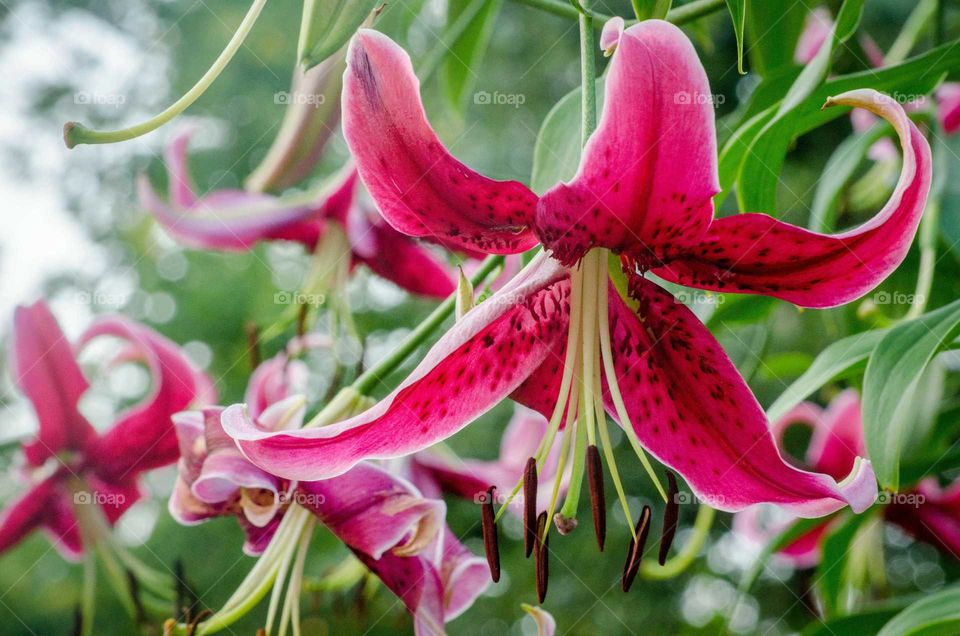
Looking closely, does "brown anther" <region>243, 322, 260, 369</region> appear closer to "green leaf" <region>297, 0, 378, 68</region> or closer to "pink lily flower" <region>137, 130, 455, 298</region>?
"pink lily flower" <region>137, 130, 455, 298</region>

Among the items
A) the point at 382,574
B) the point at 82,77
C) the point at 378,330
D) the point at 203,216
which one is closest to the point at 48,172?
the point at 82,77

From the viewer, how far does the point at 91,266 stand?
14.7 feet

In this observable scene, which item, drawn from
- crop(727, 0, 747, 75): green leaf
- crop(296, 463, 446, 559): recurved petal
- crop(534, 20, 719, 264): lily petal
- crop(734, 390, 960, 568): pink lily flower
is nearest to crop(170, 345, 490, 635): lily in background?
crop(296, 463, 446, 559): recurved petal

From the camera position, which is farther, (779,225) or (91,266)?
(91,266)

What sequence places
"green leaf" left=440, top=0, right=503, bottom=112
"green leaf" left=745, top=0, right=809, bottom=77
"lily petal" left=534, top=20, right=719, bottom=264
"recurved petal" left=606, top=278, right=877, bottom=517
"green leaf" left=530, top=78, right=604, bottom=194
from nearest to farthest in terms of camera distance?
"lily petal" left=534, top=20, right=719, bottom=264 → "recurved petal" left=606, top=278, right=877, bottom=517 → "green leaf" left=530, top=78, right=604, bottom=194 → "green leaf" left=745, top=0, right=809, bottom=77 → "green leaf" left=440, top=0, right=503, bottom=112

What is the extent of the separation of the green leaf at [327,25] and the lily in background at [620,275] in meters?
0.07

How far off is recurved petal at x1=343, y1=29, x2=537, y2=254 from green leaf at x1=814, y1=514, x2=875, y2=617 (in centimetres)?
57

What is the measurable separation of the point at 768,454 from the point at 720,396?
0.04m

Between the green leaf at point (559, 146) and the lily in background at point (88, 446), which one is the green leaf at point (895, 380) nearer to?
the green leaf at point (559, 146)

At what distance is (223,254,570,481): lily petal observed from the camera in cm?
43

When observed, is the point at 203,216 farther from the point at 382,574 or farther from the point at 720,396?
the point at 720,396

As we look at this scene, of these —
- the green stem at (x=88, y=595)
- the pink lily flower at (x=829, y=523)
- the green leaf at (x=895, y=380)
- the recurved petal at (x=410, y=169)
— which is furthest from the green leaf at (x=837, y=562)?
the green stem at (x=88, y=595)

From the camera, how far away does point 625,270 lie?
21.1 inches

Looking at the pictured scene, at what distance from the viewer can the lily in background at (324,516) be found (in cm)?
59
